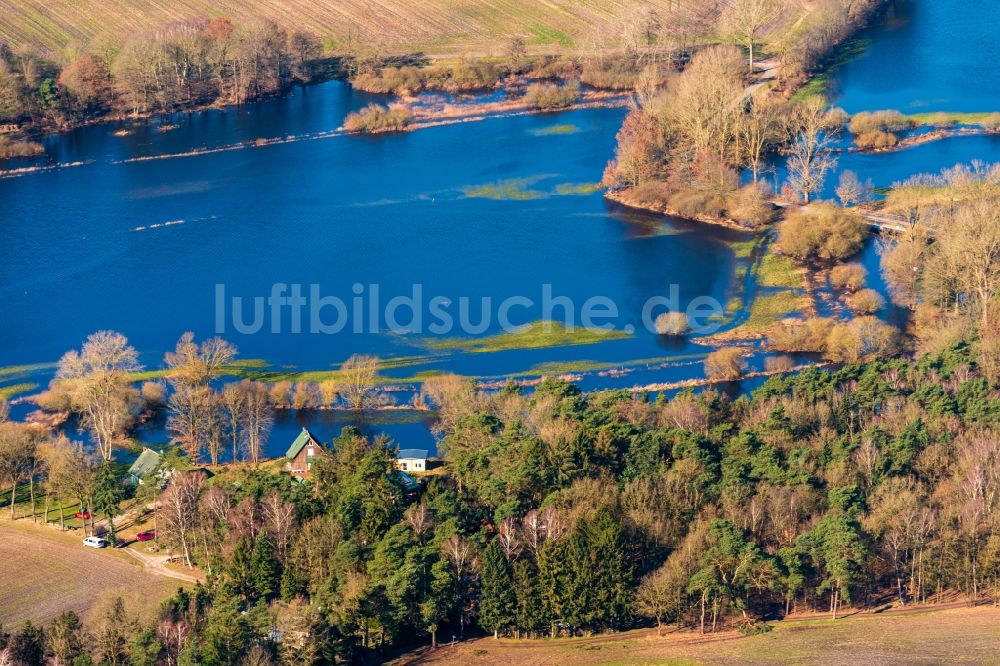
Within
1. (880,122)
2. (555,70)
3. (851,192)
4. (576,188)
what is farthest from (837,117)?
(555,70)

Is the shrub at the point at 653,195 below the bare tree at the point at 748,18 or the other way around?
below

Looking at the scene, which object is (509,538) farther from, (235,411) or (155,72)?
(155,72)

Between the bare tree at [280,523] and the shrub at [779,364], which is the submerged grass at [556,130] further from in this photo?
the bare tree at [280,523]

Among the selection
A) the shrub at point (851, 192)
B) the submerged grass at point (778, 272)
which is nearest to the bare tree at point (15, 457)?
the submerged grass at point (778, 272)

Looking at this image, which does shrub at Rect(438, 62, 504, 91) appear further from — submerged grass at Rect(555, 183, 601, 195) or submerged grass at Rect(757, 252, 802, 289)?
submerged grass at Rect(757, 252, 802, 289)

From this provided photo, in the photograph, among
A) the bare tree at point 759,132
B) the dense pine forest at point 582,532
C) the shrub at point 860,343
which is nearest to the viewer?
the dense pine forest at point 582,532

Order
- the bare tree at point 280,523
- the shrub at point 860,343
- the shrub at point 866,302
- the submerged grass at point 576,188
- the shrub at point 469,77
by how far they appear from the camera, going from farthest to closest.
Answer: the shrub at point 469,77
the submerged grass at point 576,188
the shrub at point 866,302
the shrub at point 860,343
the bare tree at point 280,523

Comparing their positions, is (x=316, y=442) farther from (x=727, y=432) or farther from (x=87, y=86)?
(x=87, y=86)
